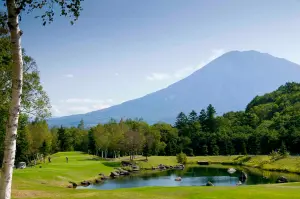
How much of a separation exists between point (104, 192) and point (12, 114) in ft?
77.0

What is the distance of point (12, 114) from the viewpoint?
458 inches

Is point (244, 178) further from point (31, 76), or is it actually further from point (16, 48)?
point (16, 48)

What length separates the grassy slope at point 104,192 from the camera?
98.5 feet

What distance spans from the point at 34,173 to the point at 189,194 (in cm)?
3844

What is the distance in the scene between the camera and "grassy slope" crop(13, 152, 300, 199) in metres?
30.0

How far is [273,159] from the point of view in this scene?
102000 millimetres

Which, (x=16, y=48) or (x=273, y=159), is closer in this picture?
(x=16, y=48)

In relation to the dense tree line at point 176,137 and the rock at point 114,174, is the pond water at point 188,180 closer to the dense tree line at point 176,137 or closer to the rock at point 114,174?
the rock at point 114,174

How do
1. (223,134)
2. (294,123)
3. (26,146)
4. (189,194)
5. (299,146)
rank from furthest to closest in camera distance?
1. (223,134)
2. (294,123)
3. (299,146)
4. (26,146)
5. (189,194)

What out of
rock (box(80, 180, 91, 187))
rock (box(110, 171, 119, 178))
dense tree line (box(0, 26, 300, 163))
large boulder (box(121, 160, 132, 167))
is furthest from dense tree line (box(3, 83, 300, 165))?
rock (box(110, 171, 119, 178))

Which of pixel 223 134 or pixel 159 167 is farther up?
pixel 223 134

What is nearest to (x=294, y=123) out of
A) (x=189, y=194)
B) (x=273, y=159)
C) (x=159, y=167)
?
(x=273, y=159)

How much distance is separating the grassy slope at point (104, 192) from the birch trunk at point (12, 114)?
18.4m

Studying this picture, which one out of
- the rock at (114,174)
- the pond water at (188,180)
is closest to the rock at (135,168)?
the rock at (114,174)
